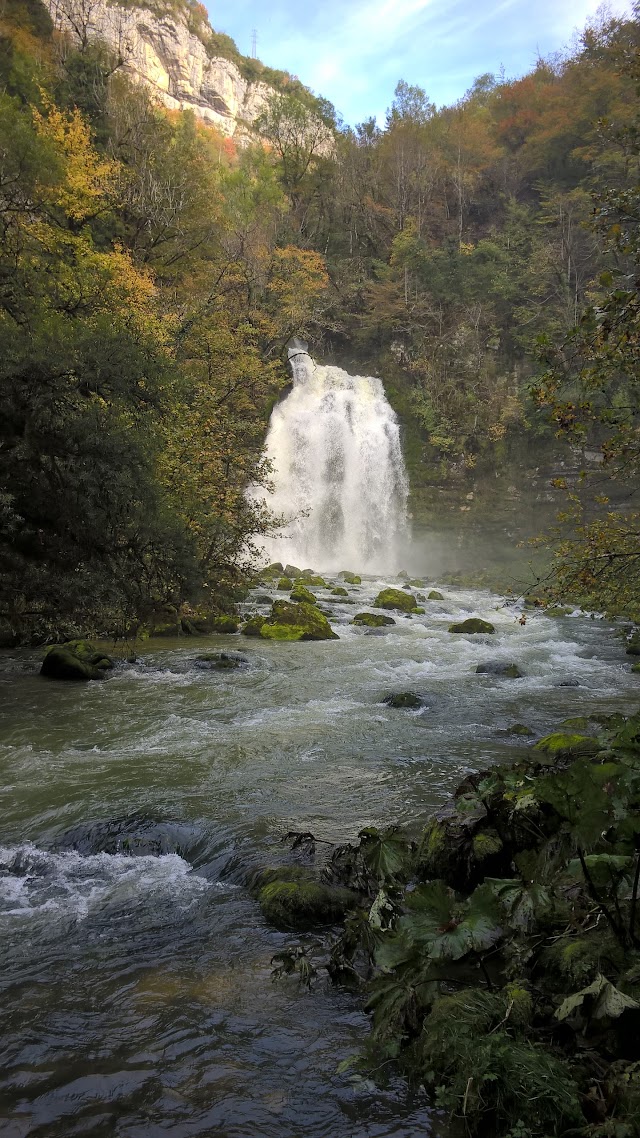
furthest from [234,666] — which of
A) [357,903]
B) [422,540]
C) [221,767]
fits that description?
[422,540]

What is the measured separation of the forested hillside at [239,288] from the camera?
29.4 ft

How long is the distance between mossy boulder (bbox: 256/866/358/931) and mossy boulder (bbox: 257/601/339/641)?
1157 centimetres

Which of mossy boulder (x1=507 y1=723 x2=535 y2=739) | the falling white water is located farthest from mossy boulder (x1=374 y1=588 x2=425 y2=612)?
the falling white water

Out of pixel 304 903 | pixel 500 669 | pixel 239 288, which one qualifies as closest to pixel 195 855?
pixel 304 903

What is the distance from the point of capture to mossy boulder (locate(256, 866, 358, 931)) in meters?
4.47

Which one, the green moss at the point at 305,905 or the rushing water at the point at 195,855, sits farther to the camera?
the green moss at the point at 305,905

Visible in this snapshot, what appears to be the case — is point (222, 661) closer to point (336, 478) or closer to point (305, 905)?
point (305, 905)

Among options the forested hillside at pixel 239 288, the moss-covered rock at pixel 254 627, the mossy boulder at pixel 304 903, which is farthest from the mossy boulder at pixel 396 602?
the mossy boulder at pixel 304 903

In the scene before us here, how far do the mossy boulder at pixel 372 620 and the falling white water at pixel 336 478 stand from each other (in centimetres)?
1422

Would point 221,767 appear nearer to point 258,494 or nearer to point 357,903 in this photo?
point 357,903

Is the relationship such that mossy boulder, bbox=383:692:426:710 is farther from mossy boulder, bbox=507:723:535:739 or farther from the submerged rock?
the submerged rock

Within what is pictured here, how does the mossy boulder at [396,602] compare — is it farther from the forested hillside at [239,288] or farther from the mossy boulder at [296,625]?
the forested hillside at [239,288]

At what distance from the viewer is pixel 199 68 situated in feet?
293

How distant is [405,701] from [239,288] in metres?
27.8
